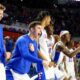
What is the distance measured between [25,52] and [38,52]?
0.69 meters

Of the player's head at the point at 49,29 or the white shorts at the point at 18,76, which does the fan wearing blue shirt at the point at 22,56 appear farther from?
the player's head at the point at 49,29

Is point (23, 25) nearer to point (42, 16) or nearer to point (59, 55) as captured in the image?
point (59, 55)

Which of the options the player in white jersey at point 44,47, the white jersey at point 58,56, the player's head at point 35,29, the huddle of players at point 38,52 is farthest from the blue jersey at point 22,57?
the white jersey at point 58,56

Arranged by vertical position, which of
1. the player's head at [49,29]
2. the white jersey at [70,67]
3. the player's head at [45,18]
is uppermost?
the player's head at [45,18]

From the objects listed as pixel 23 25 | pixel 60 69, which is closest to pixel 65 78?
pixel 60 69

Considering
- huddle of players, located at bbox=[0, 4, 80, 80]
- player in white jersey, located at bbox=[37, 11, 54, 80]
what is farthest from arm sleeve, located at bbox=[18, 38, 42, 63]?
player in white jersey, located at bbox=[37, 11, 54, 80]

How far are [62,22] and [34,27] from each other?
21.0m

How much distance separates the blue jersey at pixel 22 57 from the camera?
17.5 ft

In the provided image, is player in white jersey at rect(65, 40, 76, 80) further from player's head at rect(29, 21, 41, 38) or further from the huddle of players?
player's head at rect(29, 21, 41, 38)

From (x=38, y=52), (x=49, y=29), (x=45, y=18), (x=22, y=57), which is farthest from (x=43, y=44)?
(x=22, y=57)

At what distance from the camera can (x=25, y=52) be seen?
5348mm

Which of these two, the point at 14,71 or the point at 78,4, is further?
the point at 78,4

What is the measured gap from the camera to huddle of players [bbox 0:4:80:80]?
5379 millimetres

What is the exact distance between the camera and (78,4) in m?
30.2
